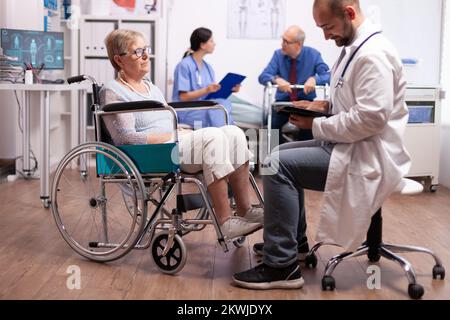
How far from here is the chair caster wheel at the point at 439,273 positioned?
263cm

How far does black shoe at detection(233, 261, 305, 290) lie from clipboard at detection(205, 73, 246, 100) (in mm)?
2066

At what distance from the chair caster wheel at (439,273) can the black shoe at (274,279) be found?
1.68 feet

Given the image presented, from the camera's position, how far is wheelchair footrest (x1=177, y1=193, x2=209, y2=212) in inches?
105

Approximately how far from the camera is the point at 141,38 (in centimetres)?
297

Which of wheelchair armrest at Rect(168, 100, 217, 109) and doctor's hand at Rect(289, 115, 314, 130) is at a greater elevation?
wheelchair armrest at Rect(168, 100, 217, 109)

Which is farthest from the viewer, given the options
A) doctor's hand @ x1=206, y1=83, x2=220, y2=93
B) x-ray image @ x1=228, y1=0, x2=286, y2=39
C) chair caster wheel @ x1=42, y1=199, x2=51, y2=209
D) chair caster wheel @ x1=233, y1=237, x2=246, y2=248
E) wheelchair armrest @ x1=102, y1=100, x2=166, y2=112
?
x-ray image @ x1=228, y1=0, x2=286, y2=39

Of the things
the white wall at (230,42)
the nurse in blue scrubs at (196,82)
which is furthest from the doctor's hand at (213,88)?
the white wall at (230,42)

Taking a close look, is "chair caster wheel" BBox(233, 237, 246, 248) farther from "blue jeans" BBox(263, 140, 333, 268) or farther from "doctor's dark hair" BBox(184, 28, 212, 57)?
"doctor's dark hair" BBox(184, 28, 212, 57)

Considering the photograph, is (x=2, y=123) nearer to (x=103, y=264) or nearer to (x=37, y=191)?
(x=37, y=191)

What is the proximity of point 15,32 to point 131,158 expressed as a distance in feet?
7.10

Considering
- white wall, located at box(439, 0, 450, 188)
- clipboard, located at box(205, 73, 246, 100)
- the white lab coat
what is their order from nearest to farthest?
the white lab coat → clipboard, located at box(205, 73, 246, 100) → white wall, located at box(439, 0, 450, 188)

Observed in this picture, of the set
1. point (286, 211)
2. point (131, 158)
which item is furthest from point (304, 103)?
point (131, 158)

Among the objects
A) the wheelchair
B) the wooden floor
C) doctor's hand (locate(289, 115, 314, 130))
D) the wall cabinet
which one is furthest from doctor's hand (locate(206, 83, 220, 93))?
doctor's hand (locate(289, 115, 314, 130))

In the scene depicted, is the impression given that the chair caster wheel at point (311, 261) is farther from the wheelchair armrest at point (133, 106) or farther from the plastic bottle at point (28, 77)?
the plastic bottle at point (28, 77)
